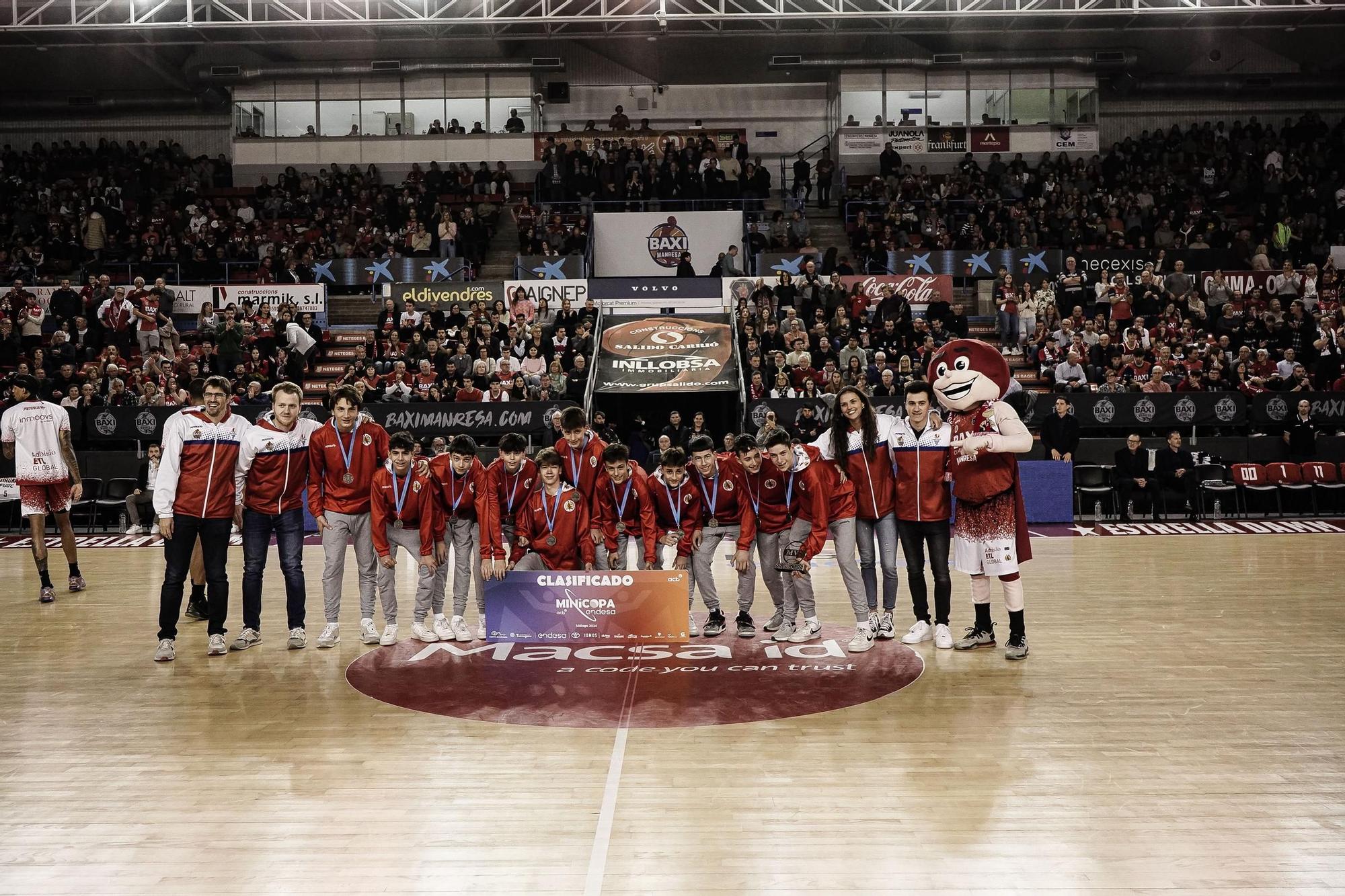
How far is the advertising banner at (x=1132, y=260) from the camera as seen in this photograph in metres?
24.4

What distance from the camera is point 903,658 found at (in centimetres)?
815

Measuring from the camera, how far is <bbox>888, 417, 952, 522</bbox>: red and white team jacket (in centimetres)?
838

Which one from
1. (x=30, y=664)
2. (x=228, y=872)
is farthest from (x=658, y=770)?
(x=30, y=664)

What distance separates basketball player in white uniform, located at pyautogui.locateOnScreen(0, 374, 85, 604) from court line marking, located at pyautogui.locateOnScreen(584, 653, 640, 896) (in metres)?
7.05

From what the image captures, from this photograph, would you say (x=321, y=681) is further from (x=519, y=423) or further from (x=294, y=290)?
(x=294, y=290)

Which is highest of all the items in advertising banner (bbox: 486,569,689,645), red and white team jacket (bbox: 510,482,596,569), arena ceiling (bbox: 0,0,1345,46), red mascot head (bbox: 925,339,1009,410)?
arena ceiling (bbox: 0,0,1345,46)

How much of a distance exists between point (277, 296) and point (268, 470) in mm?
17163

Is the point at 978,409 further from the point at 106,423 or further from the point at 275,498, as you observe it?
the point at 106,423

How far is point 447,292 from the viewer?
23.7 meters

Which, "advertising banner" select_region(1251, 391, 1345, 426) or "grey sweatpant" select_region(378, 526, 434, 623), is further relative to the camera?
"advertising banner" select_region(1251, 391, 1345, 426)

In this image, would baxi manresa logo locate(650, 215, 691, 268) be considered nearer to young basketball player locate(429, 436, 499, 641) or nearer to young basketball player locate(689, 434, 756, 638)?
young basketball player locate(689, 434, 756, 638)

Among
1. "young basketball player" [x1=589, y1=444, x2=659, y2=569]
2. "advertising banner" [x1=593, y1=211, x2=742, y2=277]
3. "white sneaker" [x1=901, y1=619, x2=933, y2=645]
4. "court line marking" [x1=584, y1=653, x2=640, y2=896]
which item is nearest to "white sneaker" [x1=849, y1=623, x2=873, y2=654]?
"white sneaker" [x1=901, y1=619, x2=933, y2=645]

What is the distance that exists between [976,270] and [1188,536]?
1114 centimetres

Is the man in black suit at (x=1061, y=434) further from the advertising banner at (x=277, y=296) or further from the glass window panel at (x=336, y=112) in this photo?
the glass window panel at (x=336, y=112)
